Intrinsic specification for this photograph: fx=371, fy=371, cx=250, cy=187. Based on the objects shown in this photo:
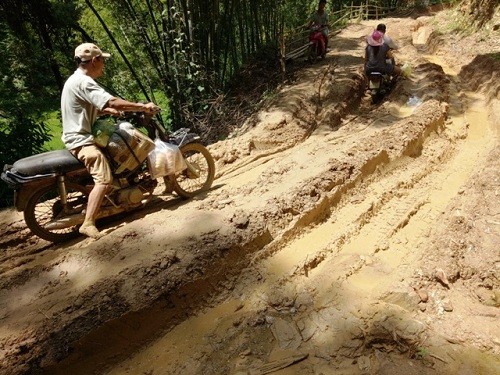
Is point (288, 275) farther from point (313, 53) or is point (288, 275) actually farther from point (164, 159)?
point (313, 53)

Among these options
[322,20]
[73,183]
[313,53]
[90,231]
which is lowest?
[90,231]

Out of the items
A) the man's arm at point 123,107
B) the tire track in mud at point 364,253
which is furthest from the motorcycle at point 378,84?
the man's arm at point 123,107

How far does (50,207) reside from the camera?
3.94 m

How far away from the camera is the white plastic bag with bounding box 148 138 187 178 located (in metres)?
4.15

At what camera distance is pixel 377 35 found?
7.75 m

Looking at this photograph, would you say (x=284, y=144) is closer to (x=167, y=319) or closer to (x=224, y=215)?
(x=224, y=215)

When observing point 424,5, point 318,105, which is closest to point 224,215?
point 318,105

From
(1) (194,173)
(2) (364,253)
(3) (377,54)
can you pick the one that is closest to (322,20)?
(3) (377,54)

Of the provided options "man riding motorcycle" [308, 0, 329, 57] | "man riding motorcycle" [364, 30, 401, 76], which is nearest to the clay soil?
"man riding motorcycle" [364, 30, 401, 76]

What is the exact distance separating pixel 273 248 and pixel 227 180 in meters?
1.78

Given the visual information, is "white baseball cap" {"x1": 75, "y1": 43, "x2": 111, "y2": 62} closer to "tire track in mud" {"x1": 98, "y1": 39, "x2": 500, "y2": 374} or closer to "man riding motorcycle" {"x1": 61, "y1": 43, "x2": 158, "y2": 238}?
"man riding motorcycle" {"x1": 61, "y1": 43, "x2": 158, "y2": 238}

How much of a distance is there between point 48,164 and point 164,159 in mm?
1152

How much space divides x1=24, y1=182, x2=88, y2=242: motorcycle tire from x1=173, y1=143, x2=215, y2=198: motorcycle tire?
1.08 metres

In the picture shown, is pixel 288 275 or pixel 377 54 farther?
Result: pixel 377 54
